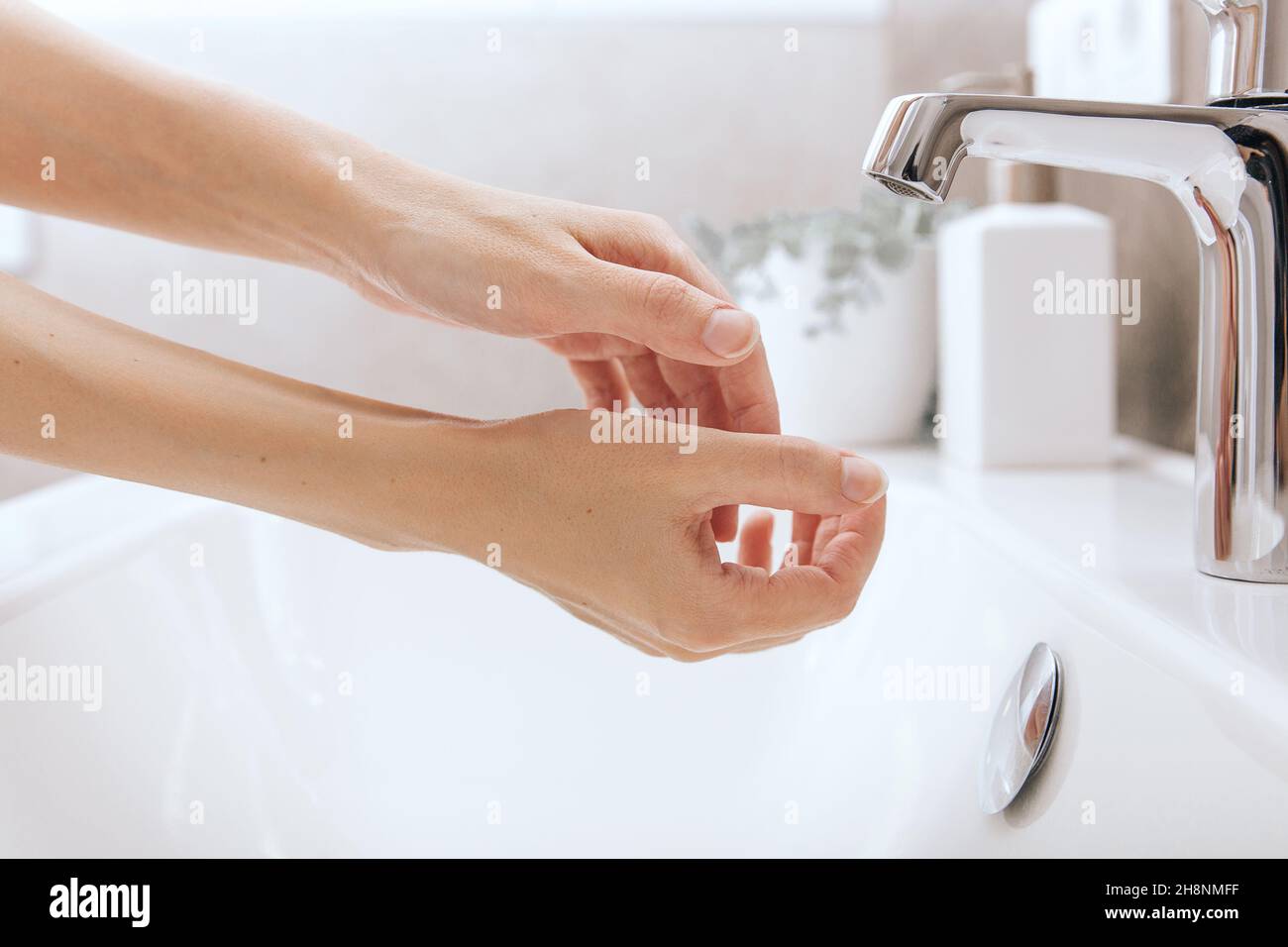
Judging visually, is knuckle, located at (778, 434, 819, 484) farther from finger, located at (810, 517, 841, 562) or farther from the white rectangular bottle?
the white rectangular bottle

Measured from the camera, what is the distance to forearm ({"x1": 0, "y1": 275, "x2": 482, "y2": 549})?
1.32 ft

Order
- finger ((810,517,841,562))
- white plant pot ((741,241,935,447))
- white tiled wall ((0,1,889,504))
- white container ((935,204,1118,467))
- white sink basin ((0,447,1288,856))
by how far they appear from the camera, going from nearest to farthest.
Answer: white sink basin ((0,447,1288,856)) → finger ((810,517,841,562)) → white container ((935,204,1118,467)) → white plant pot ((741,241,935,447)) → white tiled wall ((0,1,889,504))

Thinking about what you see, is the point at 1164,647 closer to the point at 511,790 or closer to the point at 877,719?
the point at 877,719

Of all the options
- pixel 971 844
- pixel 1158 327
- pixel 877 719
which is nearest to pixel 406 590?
pixel 877 719

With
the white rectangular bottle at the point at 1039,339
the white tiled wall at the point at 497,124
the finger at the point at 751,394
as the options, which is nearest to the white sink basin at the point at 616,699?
the white rectangular bottle at the point at 1039,339

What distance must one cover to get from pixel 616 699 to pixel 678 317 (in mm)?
360

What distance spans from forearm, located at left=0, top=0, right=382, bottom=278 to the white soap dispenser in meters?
0.47

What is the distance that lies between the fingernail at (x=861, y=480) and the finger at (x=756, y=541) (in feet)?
0.45

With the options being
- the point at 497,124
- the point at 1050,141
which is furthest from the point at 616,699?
the point at 497,124

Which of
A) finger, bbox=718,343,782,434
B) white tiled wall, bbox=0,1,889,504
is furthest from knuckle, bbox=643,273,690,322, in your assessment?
white tiled wall, bbox=0,1,889,504

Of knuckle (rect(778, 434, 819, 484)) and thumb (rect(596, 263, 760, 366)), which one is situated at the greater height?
thumb (rect(596, 263, 760, 366))

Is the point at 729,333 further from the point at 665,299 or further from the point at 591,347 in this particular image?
the point at 591,347

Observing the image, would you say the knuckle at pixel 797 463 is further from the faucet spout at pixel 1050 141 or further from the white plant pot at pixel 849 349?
the white plant pot at pixel 849 349

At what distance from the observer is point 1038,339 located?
79cm
